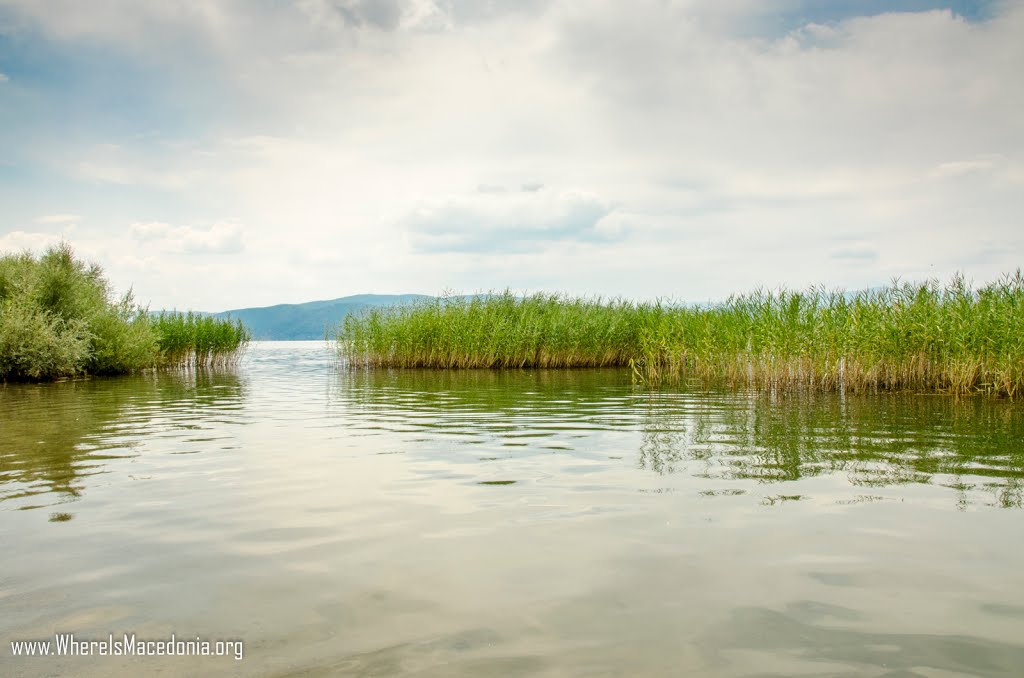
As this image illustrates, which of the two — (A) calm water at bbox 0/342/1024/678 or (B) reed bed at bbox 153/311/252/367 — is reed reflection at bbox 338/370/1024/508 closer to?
(A) calm water at bbox 0/342/1024/678

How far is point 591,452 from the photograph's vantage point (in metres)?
8.86

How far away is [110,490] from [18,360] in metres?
21.4

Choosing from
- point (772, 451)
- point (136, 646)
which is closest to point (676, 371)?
point (772, 451)

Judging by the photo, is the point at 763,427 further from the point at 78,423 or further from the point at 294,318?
the point at 294,318

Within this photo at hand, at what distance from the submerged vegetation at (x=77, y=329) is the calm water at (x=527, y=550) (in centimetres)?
1681

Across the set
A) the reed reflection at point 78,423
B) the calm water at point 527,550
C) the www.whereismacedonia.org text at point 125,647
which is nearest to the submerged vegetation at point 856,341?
the calm water at point 527,550

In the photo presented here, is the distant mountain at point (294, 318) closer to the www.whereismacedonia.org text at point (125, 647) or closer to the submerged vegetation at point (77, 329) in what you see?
the submerged vegetation at point (77, 329)

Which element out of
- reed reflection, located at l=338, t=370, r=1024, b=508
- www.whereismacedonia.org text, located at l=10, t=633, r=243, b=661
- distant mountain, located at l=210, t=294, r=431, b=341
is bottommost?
www.whereismacedonia.org text, located at l=10, t=633, r=243, b=661

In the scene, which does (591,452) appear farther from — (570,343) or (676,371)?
(570,343)

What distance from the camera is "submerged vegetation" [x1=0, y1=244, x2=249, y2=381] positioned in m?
24.1

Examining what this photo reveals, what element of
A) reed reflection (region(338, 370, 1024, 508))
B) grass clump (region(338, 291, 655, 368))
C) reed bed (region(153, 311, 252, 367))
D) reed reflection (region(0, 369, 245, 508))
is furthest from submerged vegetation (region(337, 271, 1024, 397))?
reed bed (region(153, 311, 252, 367))

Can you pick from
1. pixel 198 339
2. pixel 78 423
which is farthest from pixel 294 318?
pixel 78 423

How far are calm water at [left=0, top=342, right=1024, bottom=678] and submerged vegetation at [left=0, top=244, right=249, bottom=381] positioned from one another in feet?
55.1

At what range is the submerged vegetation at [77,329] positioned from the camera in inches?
950
